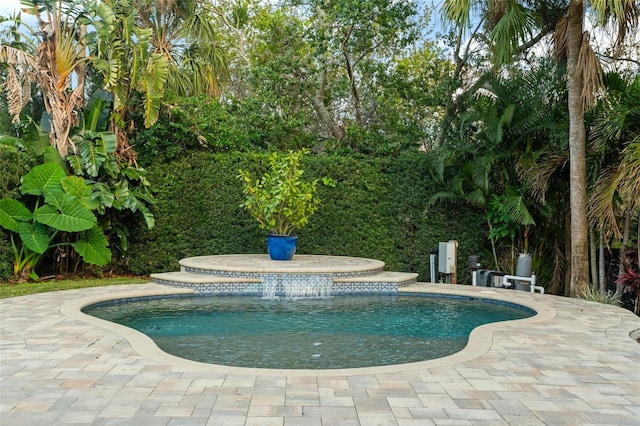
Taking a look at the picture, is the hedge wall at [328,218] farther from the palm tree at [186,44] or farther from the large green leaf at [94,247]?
the palm tree at [186,44]

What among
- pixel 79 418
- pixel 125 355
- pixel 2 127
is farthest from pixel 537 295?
pixel 2 127

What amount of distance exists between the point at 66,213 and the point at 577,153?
32.2 feet

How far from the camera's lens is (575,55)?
10227mm

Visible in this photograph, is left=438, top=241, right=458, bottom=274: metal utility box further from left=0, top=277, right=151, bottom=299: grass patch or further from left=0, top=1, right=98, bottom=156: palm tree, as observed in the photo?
left=0, top=1, right=98, bottom=156: palm tree

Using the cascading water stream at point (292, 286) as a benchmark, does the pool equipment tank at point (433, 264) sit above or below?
above

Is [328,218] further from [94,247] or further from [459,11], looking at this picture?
[459,11]

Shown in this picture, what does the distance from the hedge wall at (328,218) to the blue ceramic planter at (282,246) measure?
1.27 meters

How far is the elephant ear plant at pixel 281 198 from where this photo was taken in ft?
39.5

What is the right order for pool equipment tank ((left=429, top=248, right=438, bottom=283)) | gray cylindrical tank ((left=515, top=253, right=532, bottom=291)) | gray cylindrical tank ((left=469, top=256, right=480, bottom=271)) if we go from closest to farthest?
gray cylindrical tank ((left=515, top=253, right=532, bottom=291)), gray cylindrical tank ((left=469, top=256, right=480, bottom=271)), pool equipment tank ((left=429, top=248, right=438, bottom=283))

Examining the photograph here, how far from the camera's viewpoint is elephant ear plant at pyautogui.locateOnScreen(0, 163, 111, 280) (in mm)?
10875

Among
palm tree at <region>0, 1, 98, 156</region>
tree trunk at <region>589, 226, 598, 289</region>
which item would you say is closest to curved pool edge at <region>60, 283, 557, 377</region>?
tree trunk at <region>589, 226, 598, 289</region>

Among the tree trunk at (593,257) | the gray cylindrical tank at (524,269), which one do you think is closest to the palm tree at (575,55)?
the tree trunk at (593,257)

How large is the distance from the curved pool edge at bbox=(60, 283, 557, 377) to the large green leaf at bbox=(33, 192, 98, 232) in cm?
167

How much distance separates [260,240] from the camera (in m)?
13.5
